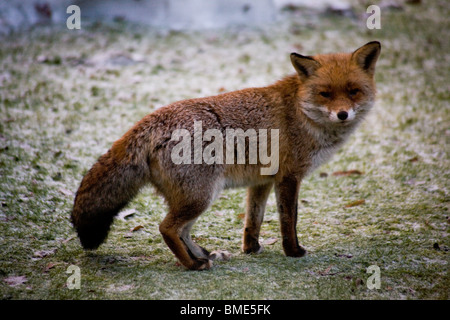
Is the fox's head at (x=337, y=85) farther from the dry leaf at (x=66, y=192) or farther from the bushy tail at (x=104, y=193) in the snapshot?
the dry leaf at (x=66, y=192)

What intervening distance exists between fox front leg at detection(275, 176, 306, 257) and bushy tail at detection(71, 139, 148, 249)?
1.31 metres

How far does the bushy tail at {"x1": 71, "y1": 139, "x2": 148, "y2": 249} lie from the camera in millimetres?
4090

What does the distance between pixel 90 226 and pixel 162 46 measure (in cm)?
686

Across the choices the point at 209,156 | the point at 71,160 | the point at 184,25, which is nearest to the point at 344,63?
the point at 209,156

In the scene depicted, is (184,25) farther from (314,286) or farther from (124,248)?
(314,286)

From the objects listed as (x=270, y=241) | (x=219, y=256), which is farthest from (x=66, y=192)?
(x=270, y=241)

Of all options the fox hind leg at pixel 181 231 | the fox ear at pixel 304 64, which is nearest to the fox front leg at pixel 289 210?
the fox hind leg at pixel 181 231

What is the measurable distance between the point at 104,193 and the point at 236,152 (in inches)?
49.2

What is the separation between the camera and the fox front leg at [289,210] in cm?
454

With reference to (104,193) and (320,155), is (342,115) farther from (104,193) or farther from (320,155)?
(104,193)

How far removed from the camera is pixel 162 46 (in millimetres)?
10289

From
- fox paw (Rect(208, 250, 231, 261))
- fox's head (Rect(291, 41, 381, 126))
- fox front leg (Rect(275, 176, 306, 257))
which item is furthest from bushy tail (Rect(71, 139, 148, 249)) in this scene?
fox's head (Rect(291, 41, 381, 126))

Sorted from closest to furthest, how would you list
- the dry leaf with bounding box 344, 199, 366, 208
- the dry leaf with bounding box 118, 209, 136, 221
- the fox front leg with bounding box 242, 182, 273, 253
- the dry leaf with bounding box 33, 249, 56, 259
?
the dry leaf with bounding box 33, 249, 56, 259
the fox front leg with bounding box 242, 182, 273, 253
the dry leaf with bounding box 118, 209, 136, 221
the dry leaf with bounding box 344, 199, 366, 208

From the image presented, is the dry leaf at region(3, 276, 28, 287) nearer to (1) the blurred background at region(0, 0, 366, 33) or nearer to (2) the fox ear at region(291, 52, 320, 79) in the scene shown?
(2) the fox ear at region(291, 52, 320, 79)
